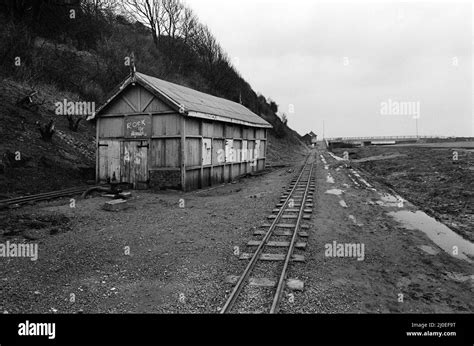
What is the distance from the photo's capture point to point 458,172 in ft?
65.1

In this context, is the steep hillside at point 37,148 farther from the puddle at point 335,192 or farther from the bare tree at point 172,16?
the bare tree at point 172,16

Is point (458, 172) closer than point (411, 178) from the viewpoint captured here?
Yes

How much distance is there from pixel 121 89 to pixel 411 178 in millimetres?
18294

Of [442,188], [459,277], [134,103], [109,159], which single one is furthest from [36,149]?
[442,188]

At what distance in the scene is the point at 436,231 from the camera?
993 cm

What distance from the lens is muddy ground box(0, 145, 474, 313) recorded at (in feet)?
17.0

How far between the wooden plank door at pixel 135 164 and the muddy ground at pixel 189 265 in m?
4.54

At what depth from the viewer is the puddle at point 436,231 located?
26.8 feet

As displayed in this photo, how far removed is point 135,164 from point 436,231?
12.9 metres

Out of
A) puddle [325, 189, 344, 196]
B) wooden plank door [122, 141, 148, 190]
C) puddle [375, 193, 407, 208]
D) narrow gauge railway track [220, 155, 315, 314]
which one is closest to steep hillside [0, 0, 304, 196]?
wooden plank door [122, 141, 148, 190]

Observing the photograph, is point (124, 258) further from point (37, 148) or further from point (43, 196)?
point (37, 148)

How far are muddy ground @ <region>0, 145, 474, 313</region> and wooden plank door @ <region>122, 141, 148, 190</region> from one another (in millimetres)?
4543
